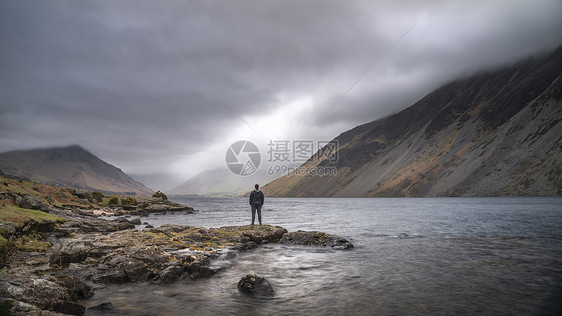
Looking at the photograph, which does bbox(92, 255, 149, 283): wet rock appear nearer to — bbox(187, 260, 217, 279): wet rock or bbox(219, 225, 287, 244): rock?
bbox(187, 260, 217, 279): wet rock

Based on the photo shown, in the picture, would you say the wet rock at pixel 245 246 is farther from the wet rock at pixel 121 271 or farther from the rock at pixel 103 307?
the rock at pixel 103 307

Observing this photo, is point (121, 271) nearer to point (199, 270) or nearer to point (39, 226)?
point (199, 270)

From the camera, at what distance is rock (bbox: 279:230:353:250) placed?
21.1 meters

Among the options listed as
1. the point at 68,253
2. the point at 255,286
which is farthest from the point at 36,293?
the point at 68,253

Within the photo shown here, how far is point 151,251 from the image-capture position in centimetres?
1477

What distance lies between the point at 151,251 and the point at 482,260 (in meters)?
18.1

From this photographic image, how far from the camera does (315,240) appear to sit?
22484 millimetres

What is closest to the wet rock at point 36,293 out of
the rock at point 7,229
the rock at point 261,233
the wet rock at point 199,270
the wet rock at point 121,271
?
the wet rock at point 121,271

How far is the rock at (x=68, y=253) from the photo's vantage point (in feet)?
45.4

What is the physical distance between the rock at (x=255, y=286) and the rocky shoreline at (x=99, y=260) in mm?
3035

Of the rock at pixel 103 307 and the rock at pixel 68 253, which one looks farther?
the rock at pixel 68 253

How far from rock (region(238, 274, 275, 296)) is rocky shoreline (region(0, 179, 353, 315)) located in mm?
3035

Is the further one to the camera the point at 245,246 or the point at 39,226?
the point at 39,226

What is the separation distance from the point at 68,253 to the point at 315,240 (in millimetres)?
16068
